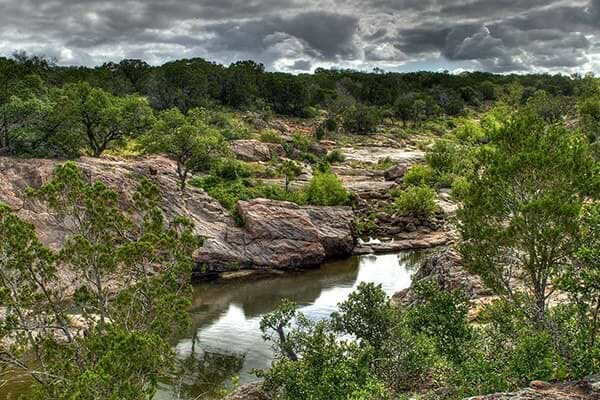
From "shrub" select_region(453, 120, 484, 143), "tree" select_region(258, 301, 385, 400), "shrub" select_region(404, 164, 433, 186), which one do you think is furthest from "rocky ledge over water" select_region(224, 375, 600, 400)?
"shrub" select_region(453, 120, 484, 143)

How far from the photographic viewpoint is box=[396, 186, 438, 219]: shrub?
64875mm

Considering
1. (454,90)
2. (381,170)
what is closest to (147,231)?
(381,170)

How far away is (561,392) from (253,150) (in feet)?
228

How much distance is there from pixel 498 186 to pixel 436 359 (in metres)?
6.43

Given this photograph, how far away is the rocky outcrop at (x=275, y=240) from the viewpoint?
4978 centimetres

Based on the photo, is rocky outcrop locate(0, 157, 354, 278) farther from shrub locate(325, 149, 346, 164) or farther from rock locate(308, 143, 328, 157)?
rock locate(308, 143, 328, 157)

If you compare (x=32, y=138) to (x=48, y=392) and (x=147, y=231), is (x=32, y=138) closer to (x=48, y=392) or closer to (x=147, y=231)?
(x=147, y=231)

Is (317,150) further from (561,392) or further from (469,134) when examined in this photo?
(561,392)

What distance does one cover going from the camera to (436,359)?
66.5 ft

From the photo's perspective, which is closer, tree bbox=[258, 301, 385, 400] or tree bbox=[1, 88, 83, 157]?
tree bbox=[258, 301, 385, 400]

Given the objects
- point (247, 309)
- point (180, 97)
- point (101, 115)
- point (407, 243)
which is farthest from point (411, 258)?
point (180, 97)

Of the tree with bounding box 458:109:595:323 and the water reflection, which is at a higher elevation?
the tree with bounding box 458:109:595:323

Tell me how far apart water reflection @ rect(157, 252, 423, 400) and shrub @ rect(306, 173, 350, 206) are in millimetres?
8058

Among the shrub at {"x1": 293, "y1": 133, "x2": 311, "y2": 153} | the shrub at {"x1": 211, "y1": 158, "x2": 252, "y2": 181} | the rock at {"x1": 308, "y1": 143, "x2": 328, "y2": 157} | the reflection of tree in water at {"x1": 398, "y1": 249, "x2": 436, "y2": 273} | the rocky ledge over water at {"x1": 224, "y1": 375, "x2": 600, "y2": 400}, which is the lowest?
the reflection of tree in water at {"x1": 398, "y1": 249, "x2": 436, "y2": 273}
